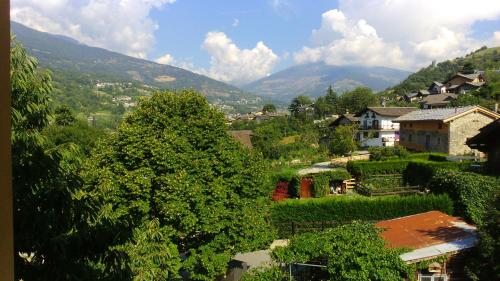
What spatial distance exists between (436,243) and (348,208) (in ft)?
26.0

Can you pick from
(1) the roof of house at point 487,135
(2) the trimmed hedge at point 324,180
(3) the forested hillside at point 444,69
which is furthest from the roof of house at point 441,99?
(1) the roof of house at point 487,135

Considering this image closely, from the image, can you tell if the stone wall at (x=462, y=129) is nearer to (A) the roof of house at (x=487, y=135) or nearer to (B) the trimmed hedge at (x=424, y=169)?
(B) the trimmed hedge at (x=424, y=169)

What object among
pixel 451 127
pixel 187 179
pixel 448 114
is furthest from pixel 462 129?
pixel 187 179

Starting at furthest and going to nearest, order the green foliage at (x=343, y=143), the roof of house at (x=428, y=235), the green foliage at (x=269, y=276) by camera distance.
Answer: the green foliage at (x=343, y=143)
the green foliage at (x=269, y=276)
the roof of house at (x=428, y=235)

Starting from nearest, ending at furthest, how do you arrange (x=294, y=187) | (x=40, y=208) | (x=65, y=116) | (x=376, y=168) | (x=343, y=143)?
(x=40, y=208) → (x=294, y=187) → (x=376, y=168) → (x=65, y=116) → (x=343, y=143)

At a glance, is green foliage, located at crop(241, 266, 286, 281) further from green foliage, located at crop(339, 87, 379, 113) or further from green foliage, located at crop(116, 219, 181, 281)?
green foliage, located at crop(339, 87, 379, 113)

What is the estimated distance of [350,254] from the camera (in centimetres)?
→ 1189

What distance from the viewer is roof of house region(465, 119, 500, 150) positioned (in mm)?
19053

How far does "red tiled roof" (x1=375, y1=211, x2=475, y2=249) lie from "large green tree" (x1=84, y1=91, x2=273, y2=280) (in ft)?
15.5

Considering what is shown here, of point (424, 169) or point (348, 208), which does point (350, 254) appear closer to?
point (348, 208)

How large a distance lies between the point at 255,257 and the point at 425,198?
9423 mm

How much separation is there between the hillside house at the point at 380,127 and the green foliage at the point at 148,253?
54623 mm

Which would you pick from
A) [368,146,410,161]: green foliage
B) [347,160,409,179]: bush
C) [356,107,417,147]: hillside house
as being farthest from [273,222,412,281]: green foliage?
[356,107,417,147]: hillside house

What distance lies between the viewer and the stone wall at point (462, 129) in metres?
38.4
